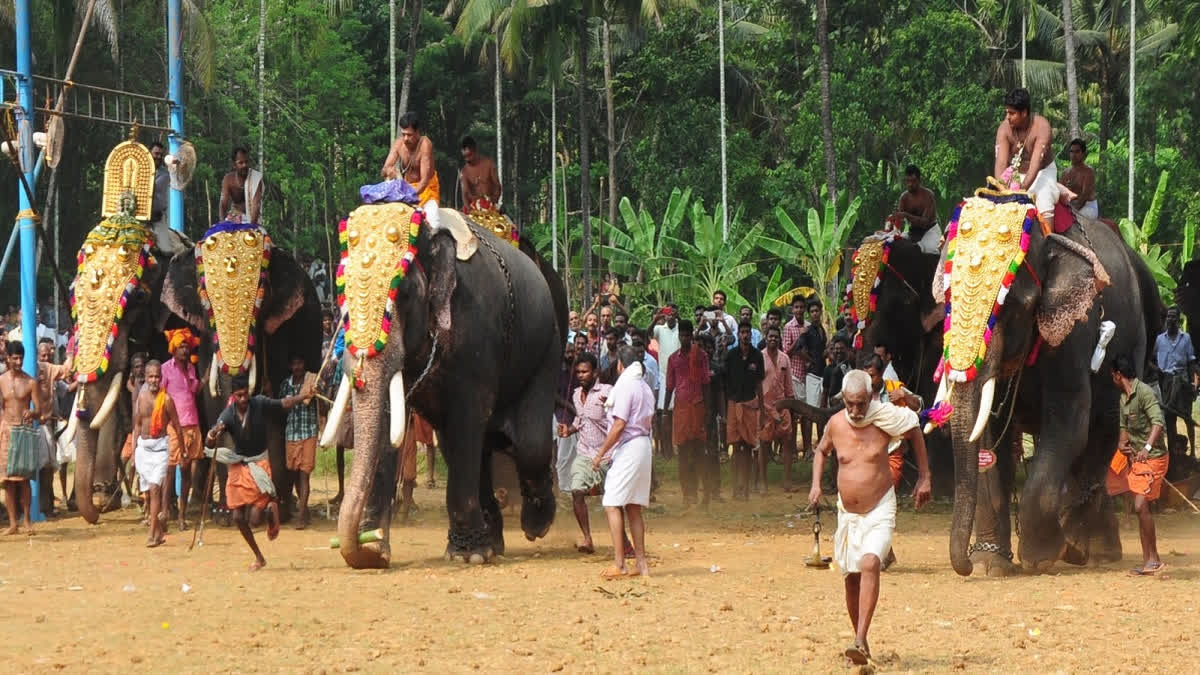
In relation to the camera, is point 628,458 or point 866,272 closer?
point 628,458

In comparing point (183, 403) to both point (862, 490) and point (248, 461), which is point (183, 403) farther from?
point (862, 490)

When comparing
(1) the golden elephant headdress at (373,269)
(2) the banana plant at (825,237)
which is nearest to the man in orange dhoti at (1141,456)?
(1) the golden elephant headdress at (373,269)

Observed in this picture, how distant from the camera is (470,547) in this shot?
13000 mm

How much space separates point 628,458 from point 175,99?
8206 mm

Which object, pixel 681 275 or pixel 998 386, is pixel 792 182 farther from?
pixel 998 386

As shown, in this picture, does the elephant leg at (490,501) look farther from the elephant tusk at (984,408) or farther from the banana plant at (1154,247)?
the banana plant at (1154,247)

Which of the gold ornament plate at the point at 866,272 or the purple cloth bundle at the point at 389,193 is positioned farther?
the gold ornament plate at the point at 866,272

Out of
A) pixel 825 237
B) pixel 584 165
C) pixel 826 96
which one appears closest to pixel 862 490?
pixel 825 237

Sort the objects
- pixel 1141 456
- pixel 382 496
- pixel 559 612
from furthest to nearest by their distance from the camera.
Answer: pixel 1141 456, pixel 382 496, pixel 559 612

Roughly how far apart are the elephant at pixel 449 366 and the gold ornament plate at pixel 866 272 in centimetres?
351

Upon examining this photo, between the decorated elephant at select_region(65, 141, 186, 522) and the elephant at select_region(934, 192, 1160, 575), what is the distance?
23.1 ft

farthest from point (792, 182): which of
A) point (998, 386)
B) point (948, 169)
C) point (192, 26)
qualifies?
point (998, 386)

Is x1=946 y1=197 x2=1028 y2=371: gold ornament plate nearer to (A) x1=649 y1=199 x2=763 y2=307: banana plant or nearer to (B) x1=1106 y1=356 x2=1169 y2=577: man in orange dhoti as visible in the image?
(B) x1=1106 y1=356 x2=1169 y2=577: man in orange dhoti

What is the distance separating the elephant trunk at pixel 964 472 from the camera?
11609mm
